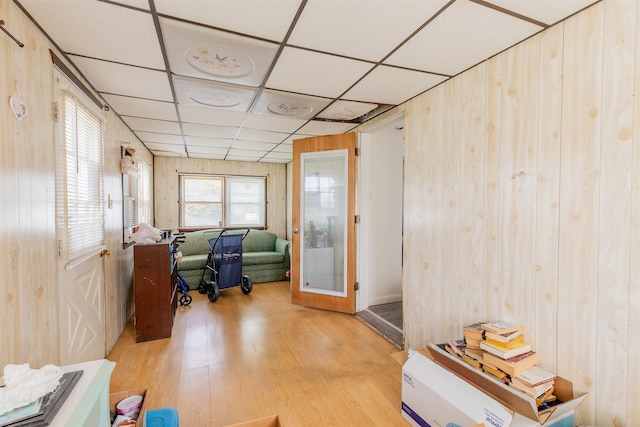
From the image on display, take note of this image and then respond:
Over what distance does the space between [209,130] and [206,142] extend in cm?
72

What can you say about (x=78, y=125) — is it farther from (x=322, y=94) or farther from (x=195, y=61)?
(x=322, y=94)

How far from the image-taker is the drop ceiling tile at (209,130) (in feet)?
11.3

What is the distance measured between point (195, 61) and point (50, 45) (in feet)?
2.56

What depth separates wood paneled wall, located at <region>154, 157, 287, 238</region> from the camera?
5.49m

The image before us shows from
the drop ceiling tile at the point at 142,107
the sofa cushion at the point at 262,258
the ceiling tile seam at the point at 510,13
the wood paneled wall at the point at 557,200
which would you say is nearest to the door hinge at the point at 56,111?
the drop ceiling tile at the point at 142,107

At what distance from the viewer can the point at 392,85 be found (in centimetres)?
230

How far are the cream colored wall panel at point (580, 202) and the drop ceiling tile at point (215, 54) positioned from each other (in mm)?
1599

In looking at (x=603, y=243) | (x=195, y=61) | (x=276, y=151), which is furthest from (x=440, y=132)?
(x=276, y=151)

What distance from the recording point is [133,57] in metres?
1.83

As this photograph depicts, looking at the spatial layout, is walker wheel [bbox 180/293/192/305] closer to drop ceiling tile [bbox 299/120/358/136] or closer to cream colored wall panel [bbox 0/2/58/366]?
cream colored wall panel [bbox 0/2/58/366]

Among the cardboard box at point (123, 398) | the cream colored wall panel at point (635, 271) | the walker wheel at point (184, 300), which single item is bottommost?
the walker wheel at point (184, 300)

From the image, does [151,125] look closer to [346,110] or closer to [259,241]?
[346,110]

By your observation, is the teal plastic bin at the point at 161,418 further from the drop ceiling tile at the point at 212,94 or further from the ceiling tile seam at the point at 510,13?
the ceiling tile seam at the point at 510,13

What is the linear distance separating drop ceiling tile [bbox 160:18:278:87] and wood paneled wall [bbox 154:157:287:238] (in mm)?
3896
